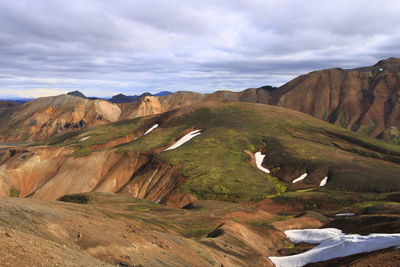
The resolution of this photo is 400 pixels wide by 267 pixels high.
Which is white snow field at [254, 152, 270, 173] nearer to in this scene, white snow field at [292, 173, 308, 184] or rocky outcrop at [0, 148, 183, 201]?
white snow field at [292, 173, 308, 184]

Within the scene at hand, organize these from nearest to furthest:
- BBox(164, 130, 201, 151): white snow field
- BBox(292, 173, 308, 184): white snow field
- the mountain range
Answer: the mountain range, BBox(292, 173, 308, 184): white snow field, BBox(164, 130, 201, 151): white snow field

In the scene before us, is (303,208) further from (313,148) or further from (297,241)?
(313,148)

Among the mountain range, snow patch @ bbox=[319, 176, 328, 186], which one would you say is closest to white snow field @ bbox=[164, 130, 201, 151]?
the mountain range

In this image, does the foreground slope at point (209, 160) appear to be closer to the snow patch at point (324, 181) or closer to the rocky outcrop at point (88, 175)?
the rocky outcrop at point (88, 175)

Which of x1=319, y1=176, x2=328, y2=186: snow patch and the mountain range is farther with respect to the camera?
x1=319, y1=176, x2=328, y2=186: snow patch

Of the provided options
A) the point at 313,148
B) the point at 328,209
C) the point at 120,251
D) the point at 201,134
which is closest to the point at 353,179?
the point at 328,209

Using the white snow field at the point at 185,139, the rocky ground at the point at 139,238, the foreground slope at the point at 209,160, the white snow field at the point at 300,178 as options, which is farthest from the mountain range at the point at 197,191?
the white snow field at the point at 185,139

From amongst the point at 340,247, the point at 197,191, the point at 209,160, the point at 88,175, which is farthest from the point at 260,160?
the point at 340,247

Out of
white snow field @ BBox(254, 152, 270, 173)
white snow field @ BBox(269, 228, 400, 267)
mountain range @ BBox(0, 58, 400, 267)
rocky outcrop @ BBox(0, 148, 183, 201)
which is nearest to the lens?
mountain range @ BBox(0, 58, 400, 267)

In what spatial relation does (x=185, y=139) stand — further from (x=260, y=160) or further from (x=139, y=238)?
(x=139, y=238)

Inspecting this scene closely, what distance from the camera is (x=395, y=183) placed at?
85.5 meters

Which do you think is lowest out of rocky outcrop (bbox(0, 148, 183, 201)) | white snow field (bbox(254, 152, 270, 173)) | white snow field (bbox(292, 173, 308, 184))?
rocky outcrop (bbox(0, 148, 183, 201))

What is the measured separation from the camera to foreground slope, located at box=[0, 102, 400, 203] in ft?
304

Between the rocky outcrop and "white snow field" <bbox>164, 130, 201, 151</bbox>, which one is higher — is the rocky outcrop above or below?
below
